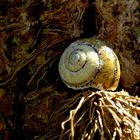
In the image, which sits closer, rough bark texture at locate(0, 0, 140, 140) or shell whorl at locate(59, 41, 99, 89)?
shell whorl at locate(59, 41, 99, 89)

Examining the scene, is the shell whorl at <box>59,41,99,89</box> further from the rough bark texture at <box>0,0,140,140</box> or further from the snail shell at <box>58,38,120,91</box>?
the rough bark texture at <box>0,0,140,140</box>

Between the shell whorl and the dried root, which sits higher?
the shell whorl

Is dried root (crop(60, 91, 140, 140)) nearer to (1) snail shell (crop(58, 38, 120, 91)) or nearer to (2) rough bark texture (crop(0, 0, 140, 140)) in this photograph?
(1) snail shell (crop(58, 38, 120, 91))

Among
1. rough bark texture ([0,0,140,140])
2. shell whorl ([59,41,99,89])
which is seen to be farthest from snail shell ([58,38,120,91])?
rough bark texture ([0,0,140,140])

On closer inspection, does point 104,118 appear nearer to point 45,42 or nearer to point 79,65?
point 79,65

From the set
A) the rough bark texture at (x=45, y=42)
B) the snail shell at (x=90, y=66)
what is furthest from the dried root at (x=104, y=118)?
the rough bark texture at (x=45, y=42)

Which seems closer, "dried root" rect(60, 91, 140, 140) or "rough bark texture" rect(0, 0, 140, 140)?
"dried root" rect(60, 91, 140, 140)

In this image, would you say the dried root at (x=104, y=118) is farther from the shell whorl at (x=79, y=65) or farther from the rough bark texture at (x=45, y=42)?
the rough bark texture at (x=45, y=42)

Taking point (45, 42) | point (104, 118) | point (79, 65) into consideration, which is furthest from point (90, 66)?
point (45, 42)
